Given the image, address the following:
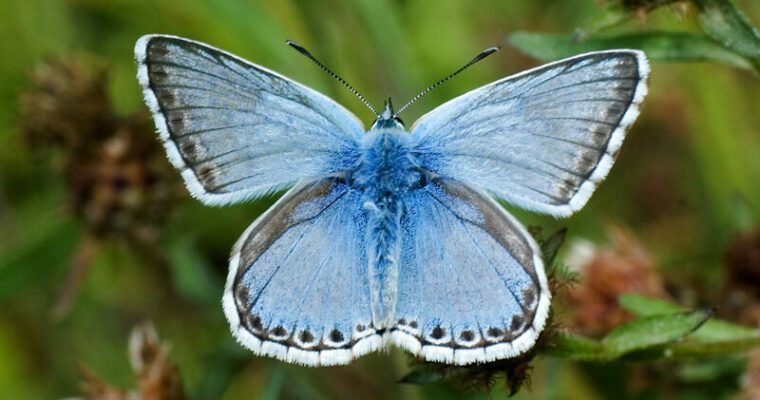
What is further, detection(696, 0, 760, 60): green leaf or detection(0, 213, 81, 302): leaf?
detection(0, 213, 81, 302): leaf

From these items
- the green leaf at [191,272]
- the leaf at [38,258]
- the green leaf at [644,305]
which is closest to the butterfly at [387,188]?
the green leaf at [644,305]

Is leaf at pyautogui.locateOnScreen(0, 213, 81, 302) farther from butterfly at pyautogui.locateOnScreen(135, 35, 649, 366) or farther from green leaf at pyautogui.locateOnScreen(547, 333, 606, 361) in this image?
green leaf at pyautogui.locateOnScreen(547, 333, 606, 361)

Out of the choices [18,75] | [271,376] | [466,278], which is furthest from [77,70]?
[466,278]

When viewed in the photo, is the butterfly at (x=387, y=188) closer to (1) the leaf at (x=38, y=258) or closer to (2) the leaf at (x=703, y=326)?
(2) the leaf at (x=703, y=326)

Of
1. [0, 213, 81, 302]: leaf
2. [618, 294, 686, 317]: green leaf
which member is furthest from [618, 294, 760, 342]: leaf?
[0, 213, 81, 302]: leaf

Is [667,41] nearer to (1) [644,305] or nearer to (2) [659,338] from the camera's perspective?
(1) [644,305]
